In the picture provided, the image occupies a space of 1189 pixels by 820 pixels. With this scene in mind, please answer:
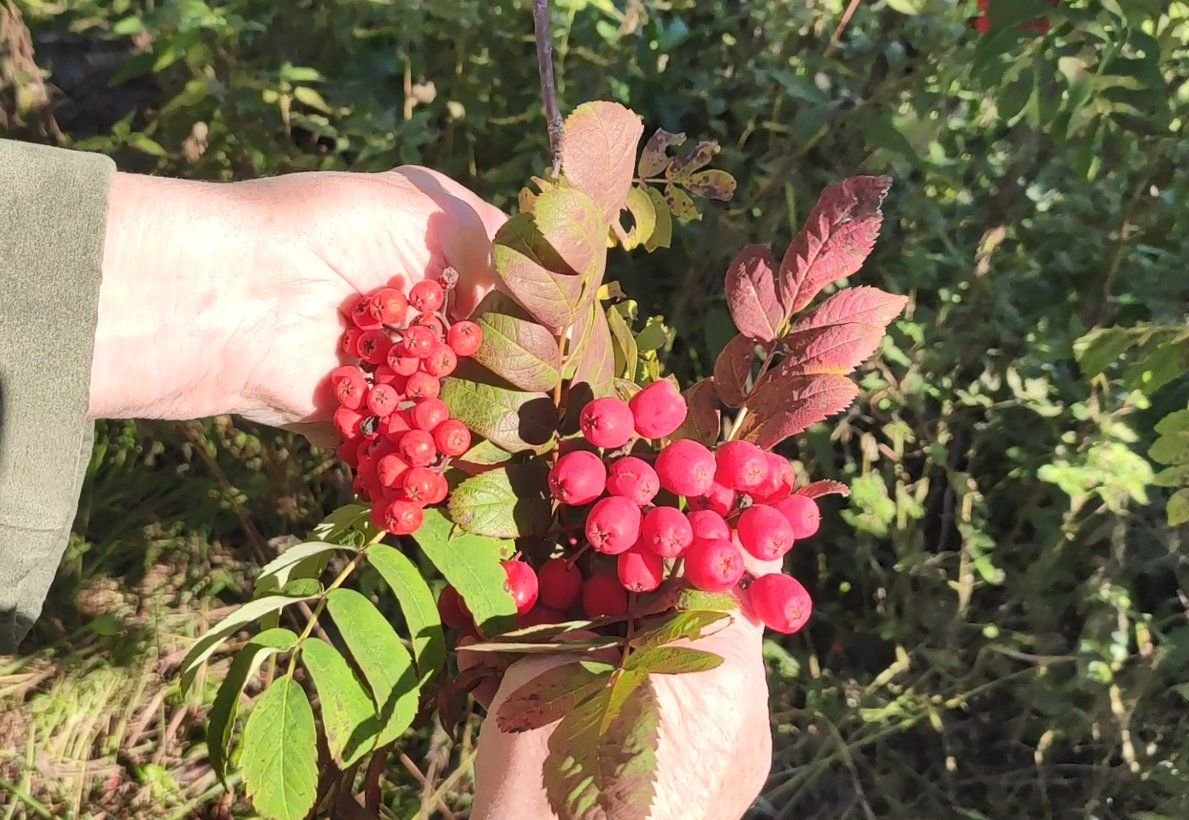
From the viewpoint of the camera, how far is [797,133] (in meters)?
1.67

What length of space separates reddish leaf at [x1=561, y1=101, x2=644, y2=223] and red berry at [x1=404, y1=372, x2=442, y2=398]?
0.24 m

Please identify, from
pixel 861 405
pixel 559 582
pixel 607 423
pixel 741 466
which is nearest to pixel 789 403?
pixel 741 466

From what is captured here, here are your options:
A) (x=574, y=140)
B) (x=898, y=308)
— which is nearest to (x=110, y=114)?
(x=574, y=140)

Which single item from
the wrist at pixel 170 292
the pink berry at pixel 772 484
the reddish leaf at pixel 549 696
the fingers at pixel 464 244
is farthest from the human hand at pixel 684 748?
the wrist at pixel 170 292

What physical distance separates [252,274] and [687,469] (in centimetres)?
66

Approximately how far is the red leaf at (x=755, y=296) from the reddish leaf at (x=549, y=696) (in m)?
0.38

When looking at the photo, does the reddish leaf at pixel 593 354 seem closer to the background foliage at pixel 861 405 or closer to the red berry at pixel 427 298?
the red berry at pixel 427 298

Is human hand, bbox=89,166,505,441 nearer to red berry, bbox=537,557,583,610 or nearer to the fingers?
the fingers

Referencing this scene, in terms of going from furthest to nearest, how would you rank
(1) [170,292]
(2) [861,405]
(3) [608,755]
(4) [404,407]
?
(2) [861,405] → (1) [170,292] → (4) [404,407] → (3) [608,755]

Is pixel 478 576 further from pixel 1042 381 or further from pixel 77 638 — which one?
pixel 77 638

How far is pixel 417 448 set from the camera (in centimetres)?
90

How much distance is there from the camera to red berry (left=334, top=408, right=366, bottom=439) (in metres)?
1.02

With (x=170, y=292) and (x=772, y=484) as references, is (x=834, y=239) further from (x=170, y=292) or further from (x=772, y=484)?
(x=170, y=292)

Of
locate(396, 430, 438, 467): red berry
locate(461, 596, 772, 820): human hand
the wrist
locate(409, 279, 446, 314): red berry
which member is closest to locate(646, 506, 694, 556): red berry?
locate(461, 596, 772, 820): human hand
